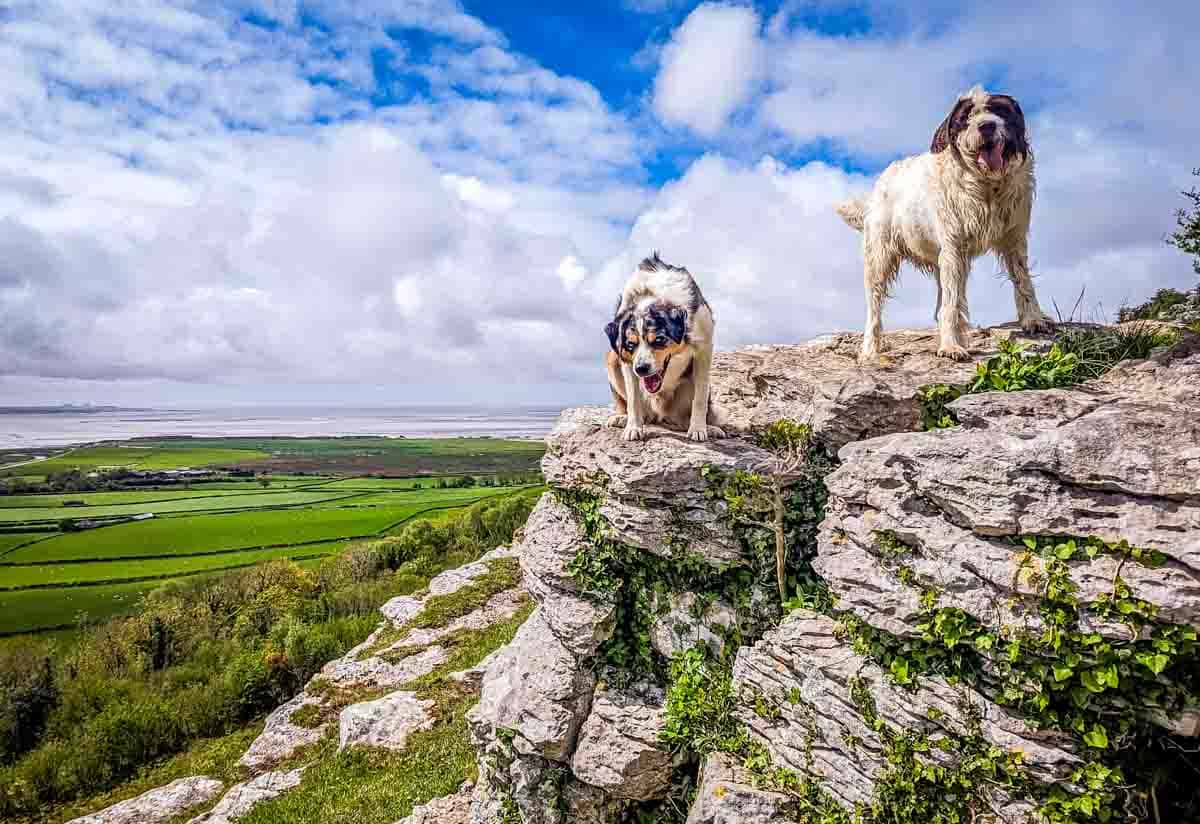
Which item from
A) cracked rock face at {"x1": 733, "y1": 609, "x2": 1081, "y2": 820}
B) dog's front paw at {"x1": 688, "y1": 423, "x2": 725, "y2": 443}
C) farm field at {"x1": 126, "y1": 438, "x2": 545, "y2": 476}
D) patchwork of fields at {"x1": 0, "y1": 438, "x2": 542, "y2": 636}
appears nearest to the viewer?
cracked rock face at {"x1": 733, "y1": 609, "x2": 1081, "y2": 820}

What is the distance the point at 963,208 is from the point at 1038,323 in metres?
1.91

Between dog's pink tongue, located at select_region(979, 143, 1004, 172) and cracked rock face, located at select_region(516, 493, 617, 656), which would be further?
cracked rock face, located at select_region(516, 493, 617, 656)

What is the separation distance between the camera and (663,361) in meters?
7.29

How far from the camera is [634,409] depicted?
8.08 meters

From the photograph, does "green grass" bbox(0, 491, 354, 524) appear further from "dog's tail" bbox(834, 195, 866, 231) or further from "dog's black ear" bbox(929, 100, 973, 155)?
"dog's black ear" bbox(929, 100, 973, 155)

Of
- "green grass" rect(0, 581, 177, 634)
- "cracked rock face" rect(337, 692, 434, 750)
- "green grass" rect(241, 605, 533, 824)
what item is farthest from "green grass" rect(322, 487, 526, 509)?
"green grass" rect(241, 605, 533, 824)

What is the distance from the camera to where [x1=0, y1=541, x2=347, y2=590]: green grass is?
61.9 metres

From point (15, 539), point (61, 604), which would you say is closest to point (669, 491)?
point (61, 604)

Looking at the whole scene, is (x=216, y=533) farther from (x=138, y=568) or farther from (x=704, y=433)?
(x=704, y=433)

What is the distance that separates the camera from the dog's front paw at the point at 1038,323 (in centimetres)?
753

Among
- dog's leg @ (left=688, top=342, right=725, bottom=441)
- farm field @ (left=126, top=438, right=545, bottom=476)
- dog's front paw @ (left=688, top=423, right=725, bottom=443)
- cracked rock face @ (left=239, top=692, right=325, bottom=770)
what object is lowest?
farm field @ (left=126, top=438, right=545, bottom=476)

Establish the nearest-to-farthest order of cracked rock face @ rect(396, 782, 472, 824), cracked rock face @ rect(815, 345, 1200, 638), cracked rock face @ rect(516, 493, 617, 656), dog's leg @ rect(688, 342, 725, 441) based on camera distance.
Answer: cracked rock face @ rect(815, 345, 1200, 638) → dog's leg @ rect(688, 342, 725, 441) → cracked rock face @ rect(516, 493, 617, 656) → cracked rock face @ rect(396, 782, 472, 824)

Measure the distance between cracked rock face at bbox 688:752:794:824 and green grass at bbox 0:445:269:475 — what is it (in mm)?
167520

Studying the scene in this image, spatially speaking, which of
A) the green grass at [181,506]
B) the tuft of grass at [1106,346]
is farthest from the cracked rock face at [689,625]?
the green grass at [181,506]
